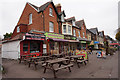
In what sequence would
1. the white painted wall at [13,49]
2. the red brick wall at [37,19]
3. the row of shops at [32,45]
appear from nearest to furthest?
the row of shops at [32,45] < the white painted wall at [13,49] < the red brick wall at [37,19]

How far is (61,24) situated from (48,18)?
138 inches

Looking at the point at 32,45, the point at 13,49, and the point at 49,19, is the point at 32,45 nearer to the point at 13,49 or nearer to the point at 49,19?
the point at 13,49

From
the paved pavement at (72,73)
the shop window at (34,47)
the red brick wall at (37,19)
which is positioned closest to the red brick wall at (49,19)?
the red brick wall at (37,19)

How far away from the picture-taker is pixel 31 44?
1159 centimetres

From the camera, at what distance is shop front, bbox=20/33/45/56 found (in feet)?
33.1

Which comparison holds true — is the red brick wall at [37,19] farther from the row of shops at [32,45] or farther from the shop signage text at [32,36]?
the shop signage text at [32,36]

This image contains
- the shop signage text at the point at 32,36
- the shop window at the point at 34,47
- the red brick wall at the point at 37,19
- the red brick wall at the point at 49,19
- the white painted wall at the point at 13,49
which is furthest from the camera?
the red brick wall at the point at 49,19

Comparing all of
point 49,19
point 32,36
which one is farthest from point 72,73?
point 49,19

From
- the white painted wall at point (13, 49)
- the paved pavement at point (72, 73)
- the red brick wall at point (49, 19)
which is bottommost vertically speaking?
the paved pavement at point (72, 73)

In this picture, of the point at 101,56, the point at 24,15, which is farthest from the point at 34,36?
the point at 101,56

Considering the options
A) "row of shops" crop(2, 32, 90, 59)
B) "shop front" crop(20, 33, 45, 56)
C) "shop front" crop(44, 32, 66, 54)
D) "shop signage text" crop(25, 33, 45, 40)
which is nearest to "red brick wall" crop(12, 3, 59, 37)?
"shop front" crop(44, 32, 66, 54)

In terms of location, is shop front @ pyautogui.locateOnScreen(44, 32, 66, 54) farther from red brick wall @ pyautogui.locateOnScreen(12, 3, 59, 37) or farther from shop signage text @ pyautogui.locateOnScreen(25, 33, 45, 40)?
shop signage text @ pyautogui.locateOnScreen(25, 33, 45, 40)

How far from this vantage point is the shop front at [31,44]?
33.1 feet

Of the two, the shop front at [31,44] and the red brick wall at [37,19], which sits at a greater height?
the red brick wall at [37,19]
